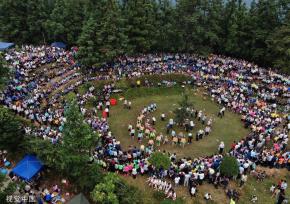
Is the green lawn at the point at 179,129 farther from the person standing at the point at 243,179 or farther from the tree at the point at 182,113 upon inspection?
the person standing at the point at 243,179

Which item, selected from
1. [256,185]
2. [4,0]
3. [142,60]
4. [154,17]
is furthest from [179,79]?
[4,0]

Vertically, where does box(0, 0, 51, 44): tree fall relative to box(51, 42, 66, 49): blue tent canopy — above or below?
above

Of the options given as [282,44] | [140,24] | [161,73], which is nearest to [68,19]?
[140,24]

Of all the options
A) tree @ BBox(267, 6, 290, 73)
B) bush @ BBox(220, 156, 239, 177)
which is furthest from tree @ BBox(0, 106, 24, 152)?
tree @ BBox(267, 6, 290, 73)

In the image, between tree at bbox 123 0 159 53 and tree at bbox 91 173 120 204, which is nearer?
tree at bbox 91 173 120 204

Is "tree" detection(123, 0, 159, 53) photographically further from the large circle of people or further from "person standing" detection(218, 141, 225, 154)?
"person standing" detection(218, 141, 225, 154)

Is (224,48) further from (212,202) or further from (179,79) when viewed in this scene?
(212,202)
